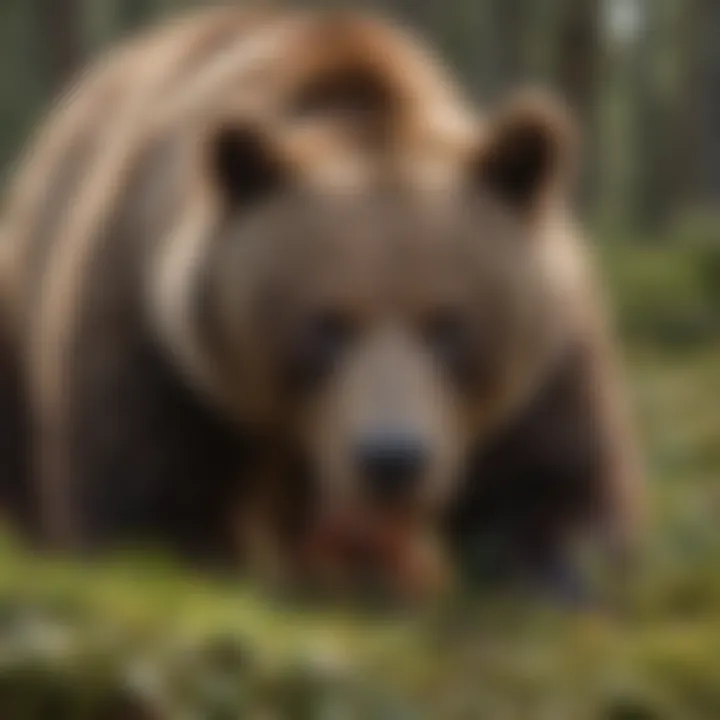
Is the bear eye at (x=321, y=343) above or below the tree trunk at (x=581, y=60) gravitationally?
below

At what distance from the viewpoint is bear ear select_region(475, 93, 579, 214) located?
15.1 ft

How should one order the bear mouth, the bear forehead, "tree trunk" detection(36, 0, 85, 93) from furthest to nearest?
"tree trunk" detection(36, 0, 85, 93)
the bear mouth
the bear forehead

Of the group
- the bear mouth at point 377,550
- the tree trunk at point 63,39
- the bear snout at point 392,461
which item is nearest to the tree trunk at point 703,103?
the tree trunk at point 63,39

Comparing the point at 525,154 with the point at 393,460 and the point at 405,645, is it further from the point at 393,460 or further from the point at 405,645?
the point at 405,645

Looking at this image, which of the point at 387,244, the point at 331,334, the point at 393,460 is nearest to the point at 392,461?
the point at 393,460

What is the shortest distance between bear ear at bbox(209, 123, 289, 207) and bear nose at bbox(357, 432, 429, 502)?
0.81 metres

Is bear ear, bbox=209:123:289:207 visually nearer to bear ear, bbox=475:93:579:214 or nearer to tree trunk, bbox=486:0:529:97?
bear ear, bbox=475:93:579:214

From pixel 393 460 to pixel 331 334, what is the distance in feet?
1.52

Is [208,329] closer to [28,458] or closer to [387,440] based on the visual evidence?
[387,440]

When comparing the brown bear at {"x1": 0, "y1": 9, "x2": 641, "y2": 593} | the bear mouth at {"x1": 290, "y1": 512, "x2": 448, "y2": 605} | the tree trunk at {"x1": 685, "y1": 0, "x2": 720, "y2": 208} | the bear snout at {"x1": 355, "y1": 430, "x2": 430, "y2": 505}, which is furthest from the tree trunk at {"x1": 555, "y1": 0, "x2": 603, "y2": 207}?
the bear snout at {"x1": 355, "y1": 430, "x2": 430, "y2": 505}

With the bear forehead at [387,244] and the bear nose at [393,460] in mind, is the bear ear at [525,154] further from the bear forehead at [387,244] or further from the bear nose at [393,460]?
the bear nose at [393,460]

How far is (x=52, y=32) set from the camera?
38.9ft

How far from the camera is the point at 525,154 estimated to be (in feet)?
15.2

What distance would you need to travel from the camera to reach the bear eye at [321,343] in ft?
14.3
